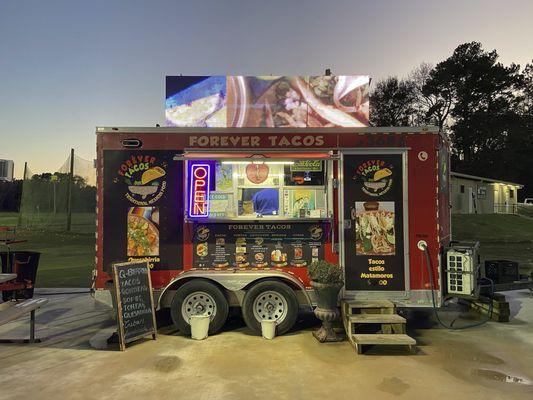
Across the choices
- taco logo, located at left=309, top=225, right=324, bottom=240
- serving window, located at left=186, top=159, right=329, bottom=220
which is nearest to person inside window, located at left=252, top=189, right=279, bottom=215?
serving window, located at left=186, top=159, right=329, bottom=220

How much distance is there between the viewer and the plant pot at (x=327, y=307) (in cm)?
562

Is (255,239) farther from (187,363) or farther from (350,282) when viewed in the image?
(187,363)

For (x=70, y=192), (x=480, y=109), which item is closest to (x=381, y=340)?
(x=70, y=192)

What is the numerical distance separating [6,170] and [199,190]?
380 inches

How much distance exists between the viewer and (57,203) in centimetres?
2656

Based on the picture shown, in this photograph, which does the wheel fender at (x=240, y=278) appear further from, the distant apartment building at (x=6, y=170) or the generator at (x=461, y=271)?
the distant apartment building at (x=6, y=170)

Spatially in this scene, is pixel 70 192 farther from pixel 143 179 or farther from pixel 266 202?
pixel 266 202

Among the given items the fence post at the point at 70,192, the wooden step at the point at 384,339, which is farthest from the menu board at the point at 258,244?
the fence post at the point at 70,192

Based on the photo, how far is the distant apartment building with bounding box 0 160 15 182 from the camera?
12844mm

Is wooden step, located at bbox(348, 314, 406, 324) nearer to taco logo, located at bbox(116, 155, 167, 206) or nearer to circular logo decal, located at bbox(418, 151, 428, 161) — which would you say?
circular logo decal, located at bbox(418, 151, 428, 161)

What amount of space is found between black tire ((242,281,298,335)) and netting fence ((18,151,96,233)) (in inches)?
871

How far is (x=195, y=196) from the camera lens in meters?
6.16

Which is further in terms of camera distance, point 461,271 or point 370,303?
point 461,271

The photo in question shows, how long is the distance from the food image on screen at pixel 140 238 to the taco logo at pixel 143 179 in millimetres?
245
